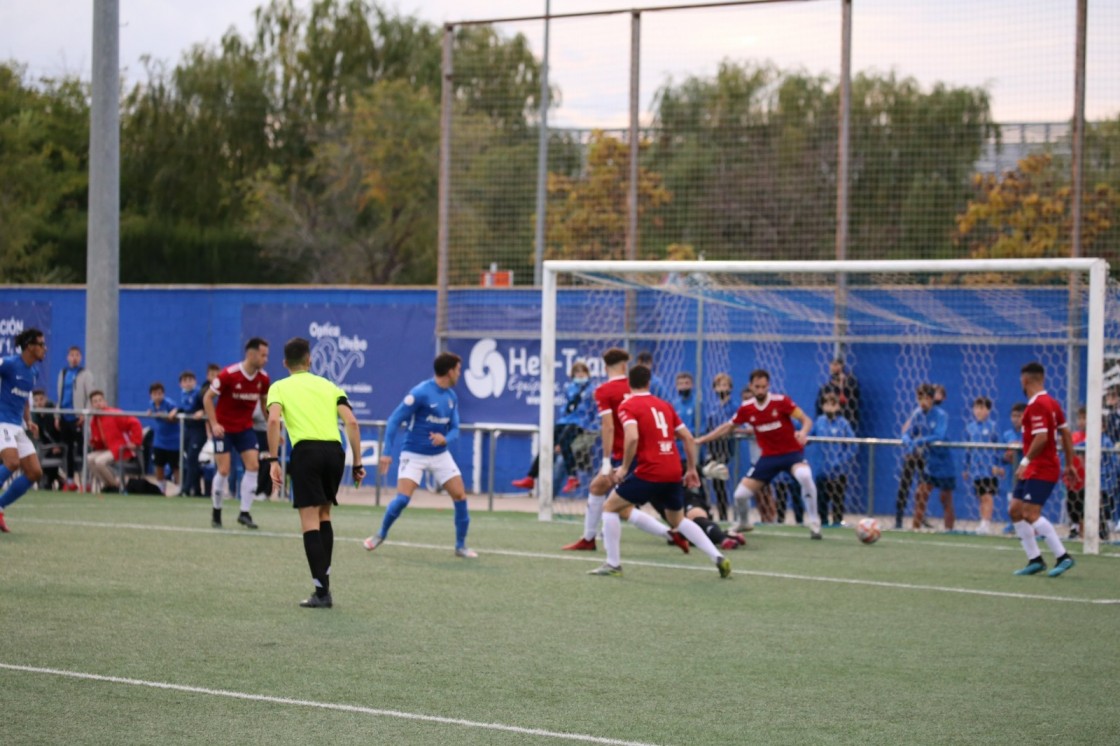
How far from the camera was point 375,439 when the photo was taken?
22.6m

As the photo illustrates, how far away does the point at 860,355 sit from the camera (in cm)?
2073

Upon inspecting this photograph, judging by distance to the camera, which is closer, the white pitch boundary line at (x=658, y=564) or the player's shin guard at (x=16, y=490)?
the white pitch boundary line at (x=658, y=564)

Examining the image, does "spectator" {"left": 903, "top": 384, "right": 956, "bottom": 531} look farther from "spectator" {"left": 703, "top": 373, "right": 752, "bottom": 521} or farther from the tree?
the tree

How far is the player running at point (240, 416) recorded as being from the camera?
15391mm

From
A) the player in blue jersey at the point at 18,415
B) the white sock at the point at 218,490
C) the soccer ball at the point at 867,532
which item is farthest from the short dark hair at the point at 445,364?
the soccer ball at the point at 867,532

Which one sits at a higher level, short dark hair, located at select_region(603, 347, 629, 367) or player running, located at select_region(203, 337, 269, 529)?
short dark hair, located at select_region(603, 347, 629, 367)

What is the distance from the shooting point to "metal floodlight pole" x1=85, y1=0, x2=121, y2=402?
71.6ft

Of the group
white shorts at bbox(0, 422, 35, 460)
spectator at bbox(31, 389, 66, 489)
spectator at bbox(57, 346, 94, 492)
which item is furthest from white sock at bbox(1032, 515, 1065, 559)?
spectator at bbox(31, 389, 66, 489)

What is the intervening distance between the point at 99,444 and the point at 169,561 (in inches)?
352

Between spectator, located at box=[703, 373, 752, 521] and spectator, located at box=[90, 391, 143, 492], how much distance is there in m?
8.16

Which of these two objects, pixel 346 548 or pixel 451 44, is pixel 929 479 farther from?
pixel 451 44

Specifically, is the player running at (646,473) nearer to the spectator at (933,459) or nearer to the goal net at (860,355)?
the goal net at (860,355)

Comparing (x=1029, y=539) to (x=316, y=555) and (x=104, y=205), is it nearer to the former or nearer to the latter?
(x=316, y=555)

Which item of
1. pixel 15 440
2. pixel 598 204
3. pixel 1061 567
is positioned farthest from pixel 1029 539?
pixel 598 204
